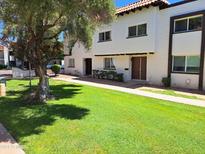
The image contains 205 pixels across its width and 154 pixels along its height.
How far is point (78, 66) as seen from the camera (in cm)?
2792

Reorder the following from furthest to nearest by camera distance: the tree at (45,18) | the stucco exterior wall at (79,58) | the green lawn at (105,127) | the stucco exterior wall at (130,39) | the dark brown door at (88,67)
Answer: the dark brown door at (88,67), the stucco exterior wall at (79,58), the stucco exterior wall at (130,39), the tree at (45,18), the green lawn at (105,127)

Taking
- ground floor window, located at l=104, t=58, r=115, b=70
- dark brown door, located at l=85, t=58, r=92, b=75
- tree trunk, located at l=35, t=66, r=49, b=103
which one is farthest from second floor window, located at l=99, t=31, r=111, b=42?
tree trunk, located at l=35, t=66, r=49, b=103

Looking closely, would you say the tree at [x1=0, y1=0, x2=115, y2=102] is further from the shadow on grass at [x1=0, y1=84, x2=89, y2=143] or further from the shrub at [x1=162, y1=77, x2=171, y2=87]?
the shrub at [x1=162, y1=77, x2=171, y2=87]

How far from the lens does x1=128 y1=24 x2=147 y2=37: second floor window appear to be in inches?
716

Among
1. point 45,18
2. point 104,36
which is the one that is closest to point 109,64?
point 104,36

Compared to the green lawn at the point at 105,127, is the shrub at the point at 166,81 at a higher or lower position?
higher

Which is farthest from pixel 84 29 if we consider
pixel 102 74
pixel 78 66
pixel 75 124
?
pixel 78 66

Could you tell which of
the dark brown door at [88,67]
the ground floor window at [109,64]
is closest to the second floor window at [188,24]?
the ground floor window at [109,64]

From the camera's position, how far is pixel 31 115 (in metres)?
7.93

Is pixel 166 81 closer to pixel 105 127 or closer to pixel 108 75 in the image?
pixel 108 75

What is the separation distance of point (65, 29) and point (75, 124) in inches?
260

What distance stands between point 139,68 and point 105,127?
1349 centimetres

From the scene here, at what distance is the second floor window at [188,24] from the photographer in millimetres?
14656

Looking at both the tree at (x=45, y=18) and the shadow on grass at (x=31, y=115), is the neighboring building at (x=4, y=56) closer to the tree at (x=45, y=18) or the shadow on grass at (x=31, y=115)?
the tree at (x=45, y=18)
